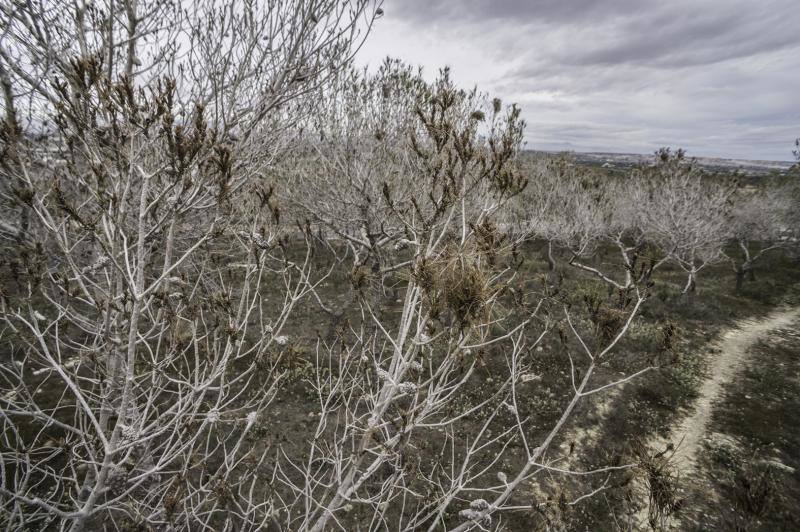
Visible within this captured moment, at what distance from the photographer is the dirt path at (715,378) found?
8883 mm

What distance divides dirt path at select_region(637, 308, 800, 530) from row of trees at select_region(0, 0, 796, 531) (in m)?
2.43

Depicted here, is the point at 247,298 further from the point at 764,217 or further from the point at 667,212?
the point at 764,217

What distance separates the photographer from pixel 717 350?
14.3m

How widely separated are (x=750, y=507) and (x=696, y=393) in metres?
11.5

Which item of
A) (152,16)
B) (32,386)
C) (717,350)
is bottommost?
(717,350)

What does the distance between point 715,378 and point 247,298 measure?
15502 millimetres

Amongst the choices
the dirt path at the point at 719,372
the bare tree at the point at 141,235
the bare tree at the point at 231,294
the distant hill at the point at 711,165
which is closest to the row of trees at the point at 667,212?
the distant hill at the point at 711,165

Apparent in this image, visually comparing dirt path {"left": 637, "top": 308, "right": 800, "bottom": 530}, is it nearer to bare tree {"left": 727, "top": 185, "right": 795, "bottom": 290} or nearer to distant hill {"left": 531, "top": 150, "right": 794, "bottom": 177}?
distant hill {"left": 531, "top": 150, "right": 794, "bottom": 177}

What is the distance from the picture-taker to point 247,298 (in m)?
3.91

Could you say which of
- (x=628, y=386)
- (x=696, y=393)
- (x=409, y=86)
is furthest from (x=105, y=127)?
(x=696, y=393)

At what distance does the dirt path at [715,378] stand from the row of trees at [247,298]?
2.43 meters

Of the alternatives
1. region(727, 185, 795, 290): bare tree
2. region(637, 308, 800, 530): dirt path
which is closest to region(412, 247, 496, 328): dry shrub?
region(637, 308, 800, 530): dirt path

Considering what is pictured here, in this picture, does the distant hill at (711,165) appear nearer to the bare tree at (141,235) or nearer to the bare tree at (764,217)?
the bare tree at (764,217)

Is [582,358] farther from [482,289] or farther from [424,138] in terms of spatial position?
[482,289]
